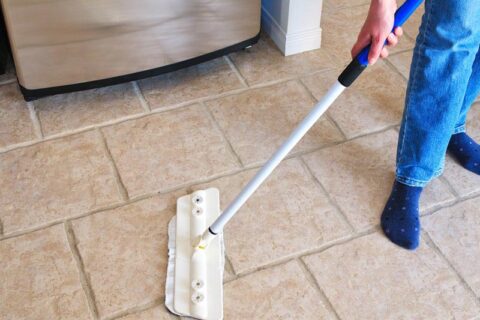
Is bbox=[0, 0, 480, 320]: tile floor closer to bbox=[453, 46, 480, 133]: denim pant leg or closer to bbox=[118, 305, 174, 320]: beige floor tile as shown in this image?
bbox=[118, 305, 174, 320]: beige floor tile

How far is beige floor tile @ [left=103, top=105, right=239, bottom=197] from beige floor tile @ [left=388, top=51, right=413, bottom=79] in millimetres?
695

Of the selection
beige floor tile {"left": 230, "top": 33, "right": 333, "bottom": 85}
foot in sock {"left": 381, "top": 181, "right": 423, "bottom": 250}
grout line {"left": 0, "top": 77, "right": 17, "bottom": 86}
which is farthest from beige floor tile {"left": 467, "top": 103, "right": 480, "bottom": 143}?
grout line {"left": 0, "top": 77, "right": 17, "bottom": 86}

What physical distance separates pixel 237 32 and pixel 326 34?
41cm

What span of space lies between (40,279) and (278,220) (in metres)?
0.60

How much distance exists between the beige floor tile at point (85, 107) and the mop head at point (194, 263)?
45 cm

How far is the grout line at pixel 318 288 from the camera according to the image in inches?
55.0

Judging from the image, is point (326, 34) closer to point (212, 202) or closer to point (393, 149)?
point (393, 149)

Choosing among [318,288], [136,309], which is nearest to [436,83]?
[318,288]

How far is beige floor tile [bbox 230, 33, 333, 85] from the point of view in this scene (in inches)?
80.0

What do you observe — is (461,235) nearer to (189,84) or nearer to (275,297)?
(275,297)

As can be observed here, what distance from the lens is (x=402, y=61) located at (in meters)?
2.11

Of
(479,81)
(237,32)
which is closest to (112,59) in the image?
(237,32)

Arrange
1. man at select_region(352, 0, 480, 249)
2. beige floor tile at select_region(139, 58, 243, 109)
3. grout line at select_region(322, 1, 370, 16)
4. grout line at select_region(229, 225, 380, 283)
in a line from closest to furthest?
man at select_region(352, 0, 480, 249) < grout line at select_region(229, 225, 380, 283) < beige floor tile at select_region(139, 58, 243, 109) < grout line at select_region(322, 1, 370, 16)

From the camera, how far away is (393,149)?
1.79m
